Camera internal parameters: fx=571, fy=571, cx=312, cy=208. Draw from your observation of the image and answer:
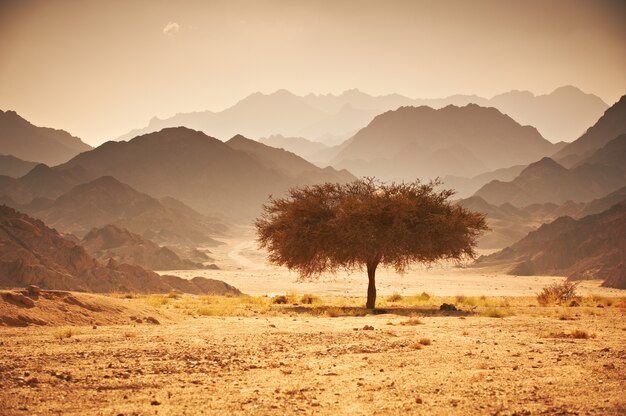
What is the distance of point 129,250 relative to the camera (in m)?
86.4

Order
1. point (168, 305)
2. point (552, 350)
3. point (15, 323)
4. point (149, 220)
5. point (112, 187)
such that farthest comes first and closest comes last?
point (112, 187) < point (149, 220) < point (168, 305) < point (15, 323) < point (552, 350)

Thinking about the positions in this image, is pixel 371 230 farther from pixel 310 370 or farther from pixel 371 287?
pixel 310 370

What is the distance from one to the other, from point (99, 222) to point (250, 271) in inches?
2404

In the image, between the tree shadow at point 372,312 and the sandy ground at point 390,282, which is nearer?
the tree shadow at point 372,312

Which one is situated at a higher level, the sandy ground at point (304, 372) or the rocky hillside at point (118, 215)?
the rocky hillside at point (118, 215)

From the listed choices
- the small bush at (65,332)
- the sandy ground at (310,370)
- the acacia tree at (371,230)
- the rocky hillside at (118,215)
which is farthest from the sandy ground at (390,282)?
the small bush at (65,332)

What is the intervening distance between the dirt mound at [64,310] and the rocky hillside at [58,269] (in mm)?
33859

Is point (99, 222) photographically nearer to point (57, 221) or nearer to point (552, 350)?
point (57, 221)

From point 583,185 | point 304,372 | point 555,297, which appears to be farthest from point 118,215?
point 583,185

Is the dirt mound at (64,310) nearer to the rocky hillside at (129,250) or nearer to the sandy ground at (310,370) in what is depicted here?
the sandy ground at (310,370)

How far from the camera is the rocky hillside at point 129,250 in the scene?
8469 cm

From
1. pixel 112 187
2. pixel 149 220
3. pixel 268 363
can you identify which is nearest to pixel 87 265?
pixel 268 363

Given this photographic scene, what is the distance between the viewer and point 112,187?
154 meters

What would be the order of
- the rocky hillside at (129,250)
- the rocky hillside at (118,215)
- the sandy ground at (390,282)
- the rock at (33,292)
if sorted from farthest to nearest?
the rocky hillside at (118,215)
the rocky hillside at (129,250)
the sandy ground at (390,282)
the rock at (33,292)
